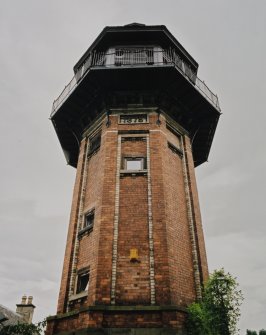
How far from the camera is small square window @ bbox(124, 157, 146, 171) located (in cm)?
1060

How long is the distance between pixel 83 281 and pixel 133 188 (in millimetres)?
3292

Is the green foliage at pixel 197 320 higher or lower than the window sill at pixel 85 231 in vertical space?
lower

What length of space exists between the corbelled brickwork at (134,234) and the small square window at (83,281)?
0.31 ft

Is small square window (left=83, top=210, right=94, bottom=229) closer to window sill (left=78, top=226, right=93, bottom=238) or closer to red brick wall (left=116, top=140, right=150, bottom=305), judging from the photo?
window sill (left=78, top=226, right=93, bottom=238)

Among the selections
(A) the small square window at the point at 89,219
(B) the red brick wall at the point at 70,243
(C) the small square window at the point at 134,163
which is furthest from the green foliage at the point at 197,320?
(C) the small square window at the point at 134,163

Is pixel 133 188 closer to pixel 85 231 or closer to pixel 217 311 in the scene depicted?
pixel 85 231

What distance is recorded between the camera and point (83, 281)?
9312 mm

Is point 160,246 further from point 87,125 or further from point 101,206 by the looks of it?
point 87,125

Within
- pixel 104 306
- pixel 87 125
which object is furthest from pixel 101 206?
pixel 87 125

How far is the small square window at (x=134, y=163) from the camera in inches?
417

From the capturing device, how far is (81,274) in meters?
9.25

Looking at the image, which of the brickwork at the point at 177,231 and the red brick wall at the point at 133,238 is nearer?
the red brick wall at the point at 133,238

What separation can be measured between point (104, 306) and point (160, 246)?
223cm

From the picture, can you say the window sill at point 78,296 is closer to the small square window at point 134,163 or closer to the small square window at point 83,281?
the small square window at point 83,281
